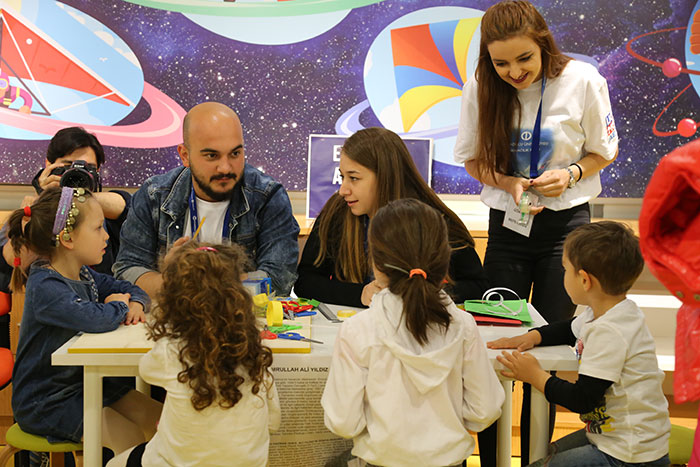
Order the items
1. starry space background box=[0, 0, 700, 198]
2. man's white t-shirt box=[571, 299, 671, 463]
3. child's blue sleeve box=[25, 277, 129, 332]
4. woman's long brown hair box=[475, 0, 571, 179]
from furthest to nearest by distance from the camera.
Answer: starry space background box=[0, 0, 700, 198]
woman's long brown hair box=[475, 0, 571, 179]
child's blue sleeve box=[25, 277, 129, 332]
man's white t-shirt box=[571, 299, 671, 463]

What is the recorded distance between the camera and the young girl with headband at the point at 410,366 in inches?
64.2

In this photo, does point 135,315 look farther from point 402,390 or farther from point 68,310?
point 402,390

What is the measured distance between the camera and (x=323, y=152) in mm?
3791

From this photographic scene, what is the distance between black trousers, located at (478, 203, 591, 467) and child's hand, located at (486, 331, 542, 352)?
1.86 ft

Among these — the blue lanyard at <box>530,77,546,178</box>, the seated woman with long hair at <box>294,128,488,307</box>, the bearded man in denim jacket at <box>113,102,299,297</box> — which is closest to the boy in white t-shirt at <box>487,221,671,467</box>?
the seated woman with long hair at <box>294,128,488,307</box>

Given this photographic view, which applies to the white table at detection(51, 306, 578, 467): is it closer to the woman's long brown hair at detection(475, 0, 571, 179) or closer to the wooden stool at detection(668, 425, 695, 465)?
the wooden stool at detection(668, 425, 695, 465)

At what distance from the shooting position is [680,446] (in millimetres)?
1909

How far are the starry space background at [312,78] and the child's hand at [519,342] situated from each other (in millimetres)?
1939

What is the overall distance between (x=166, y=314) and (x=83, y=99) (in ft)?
7.82

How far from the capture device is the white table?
72.4 inches

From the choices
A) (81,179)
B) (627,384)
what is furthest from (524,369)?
(81,179)

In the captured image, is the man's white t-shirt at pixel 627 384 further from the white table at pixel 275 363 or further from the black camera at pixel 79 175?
the black camera at pixel 79 175

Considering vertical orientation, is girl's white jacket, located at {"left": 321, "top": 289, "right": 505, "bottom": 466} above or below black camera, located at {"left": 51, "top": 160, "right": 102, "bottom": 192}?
below

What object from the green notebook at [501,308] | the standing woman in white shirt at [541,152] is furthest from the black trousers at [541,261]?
the green notebook at [501,308]
